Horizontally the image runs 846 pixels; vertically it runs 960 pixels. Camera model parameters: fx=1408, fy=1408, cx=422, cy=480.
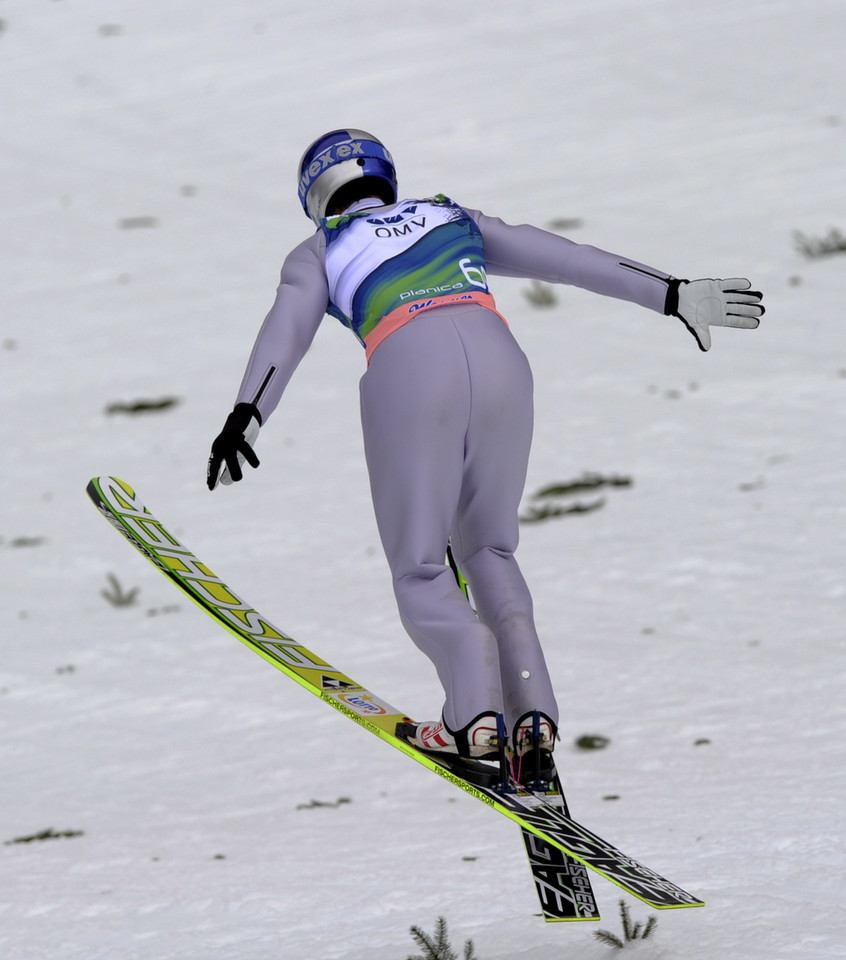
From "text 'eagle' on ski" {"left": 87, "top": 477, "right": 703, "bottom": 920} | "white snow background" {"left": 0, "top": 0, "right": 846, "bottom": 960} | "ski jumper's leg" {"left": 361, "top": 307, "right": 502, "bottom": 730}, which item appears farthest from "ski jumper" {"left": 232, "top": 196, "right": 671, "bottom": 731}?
"white snow background" {"left": 0, "top": 0, "right": 846, "bottom": 960}

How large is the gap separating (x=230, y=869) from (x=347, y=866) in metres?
0.46

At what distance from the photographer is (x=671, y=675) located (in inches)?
258

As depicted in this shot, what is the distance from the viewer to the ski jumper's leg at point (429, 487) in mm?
3557

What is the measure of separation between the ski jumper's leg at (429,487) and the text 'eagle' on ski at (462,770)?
229mm

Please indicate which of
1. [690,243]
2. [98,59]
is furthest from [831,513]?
[98,59]

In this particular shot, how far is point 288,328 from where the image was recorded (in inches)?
146

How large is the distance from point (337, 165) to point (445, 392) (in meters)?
0.75

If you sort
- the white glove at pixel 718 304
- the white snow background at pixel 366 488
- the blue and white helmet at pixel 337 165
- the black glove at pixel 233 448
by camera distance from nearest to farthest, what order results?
1. the black glove at pixel 233 448
2. the white glove at pixel 718 304
3. the blue and white helmet at pixel 337 165
4. the white snow background at pixel 366 488

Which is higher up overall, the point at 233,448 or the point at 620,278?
the point at 620,278

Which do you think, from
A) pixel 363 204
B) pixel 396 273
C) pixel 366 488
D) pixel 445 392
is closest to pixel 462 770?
pixel 445 392

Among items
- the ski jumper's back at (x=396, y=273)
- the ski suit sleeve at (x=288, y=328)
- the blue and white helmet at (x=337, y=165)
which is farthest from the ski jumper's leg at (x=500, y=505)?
the blue and white helmet at (x=337, y=165)

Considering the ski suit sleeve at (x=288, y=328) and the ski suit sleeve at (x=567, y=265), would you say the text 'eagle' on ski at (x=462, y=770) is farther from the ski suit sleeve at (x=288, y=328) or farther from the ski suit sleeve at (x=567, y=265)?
the ski suit sleeve at (x=567, y=265)

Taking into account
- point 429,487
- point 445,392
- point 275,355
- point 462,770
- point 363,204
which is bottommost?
point 462,770

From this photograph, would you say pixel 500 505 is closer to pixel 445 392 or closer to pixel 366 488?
pixel 445 392
